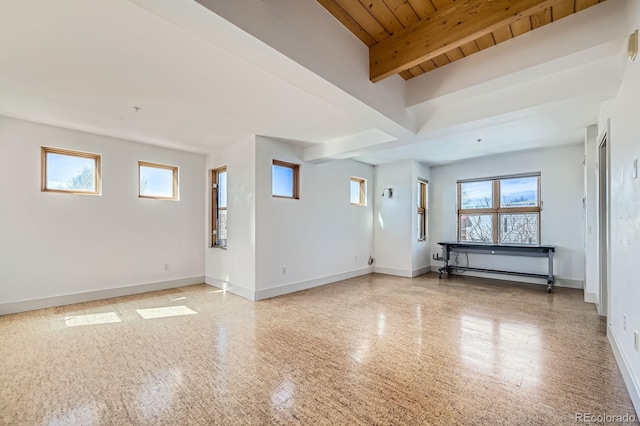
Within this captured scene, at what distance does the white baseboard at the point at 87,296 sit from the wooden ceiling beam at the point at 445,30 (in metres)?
4.93

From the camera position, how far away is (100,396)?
2037 millimetres

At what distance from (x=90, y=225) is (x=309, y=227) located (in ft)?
11.5

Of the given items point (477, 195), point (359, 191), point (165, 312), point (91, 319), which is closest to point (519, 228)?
→ point (477, 195)

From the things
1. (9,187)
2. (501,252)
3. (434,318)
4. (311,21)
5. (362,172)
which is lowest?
(434,318)

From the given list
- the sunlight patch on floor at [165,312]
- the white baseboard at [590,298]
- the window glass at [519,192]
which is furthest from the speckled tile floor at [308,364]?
the window glass at [519,192]

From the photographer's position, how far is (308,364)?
8.16 ft

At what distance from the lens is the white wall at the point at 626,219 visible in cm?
186

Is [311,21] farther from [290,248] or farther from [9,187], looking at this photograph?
[9,187]

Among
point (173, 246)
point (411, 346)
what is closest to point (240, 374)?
point (411, 346)

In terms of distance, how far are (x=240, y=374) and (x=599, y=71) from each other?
392 centimetres

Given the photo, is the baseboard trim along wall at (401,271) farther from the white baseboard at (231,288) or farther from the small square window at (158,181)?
the small square window at (158,181)

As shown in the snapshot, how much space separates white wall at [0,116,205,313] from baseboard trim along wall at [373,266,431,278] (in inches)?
157

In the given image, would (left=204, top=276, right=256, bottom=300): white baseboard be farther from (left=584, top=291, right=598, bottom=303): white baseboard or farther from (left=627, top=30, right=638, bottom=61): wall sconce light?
(left=584, top=291, right=598, bottom=303): white baseboard
